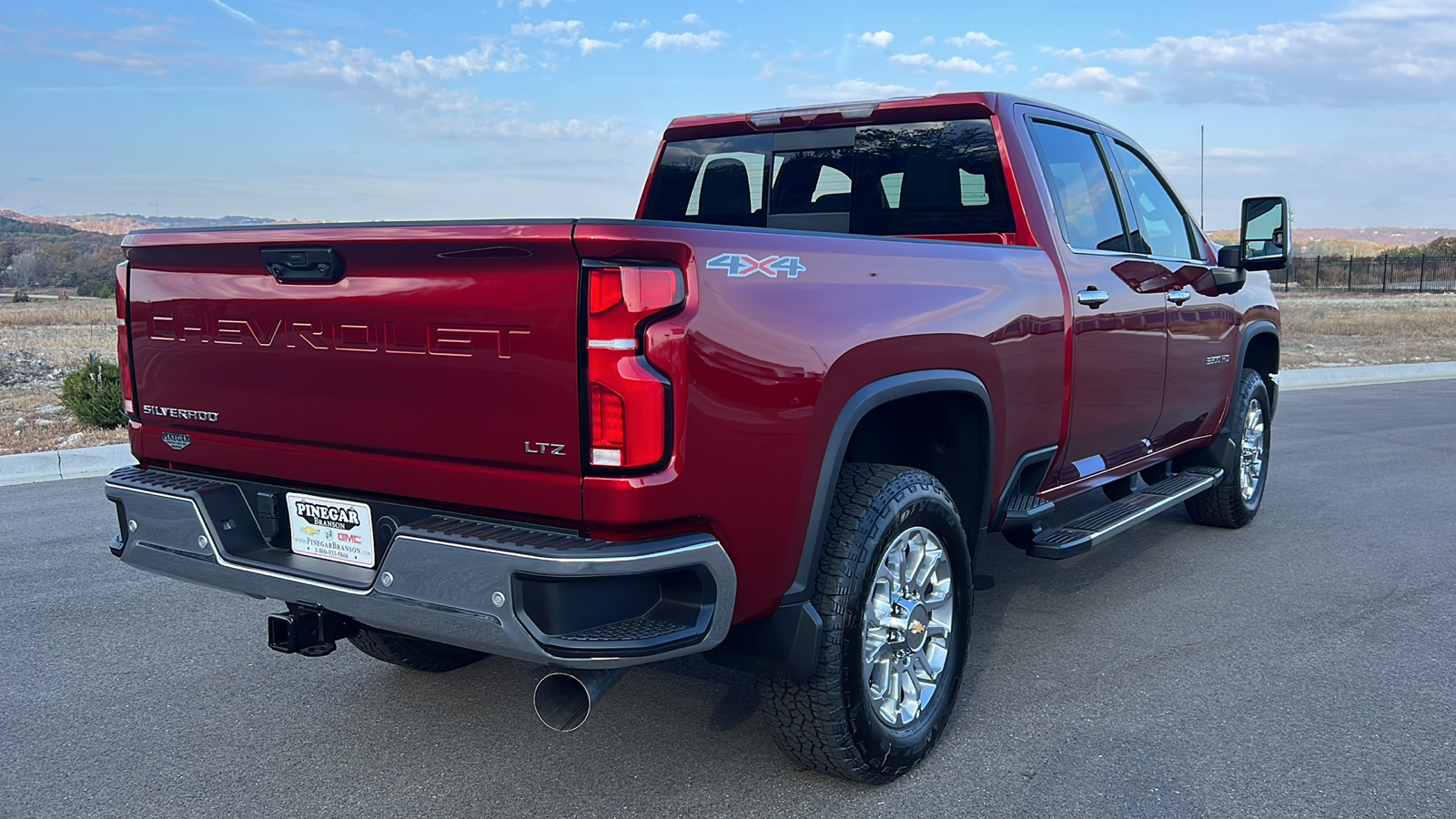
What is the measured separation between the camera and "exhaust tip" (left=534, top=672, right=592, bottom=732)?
275 centimetres

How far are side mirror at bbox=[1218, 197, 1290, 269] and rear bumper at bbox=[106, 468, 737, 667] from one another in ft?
13.4

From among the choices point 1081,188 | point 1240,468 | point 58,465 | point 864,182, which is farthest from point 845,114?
point 58,465

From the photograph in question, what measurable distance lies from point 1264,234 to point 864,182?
236 centimetres

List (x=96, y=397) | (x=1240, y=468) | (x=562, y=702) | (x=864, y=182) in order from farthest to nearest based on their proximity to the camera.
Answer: (x=96, y=397) < (x=1240, y=468) < (x=864, y=182) < (x=562, y=702)

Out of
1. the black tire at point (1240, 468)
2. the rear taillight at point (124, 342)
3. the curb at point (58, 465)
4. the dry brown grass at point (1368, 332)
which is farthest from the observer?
the dry brown grass at point (1368, 332)

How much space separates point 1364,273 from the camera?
51781 mm

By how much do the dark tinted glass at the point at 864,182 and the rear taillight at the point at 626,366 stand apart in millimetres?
2205

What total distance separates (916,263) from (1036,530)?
1.54 m

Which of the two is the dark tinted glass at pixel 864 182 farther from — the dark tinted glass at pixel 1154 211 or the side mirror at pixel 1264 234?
the side mirror at pixel 1264 234

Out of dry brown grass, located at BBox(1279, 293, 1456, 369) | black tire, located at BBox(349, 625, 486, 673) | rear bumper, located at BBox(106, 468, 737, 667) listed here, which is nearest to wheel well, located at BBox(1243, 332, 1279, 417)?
black tire, located at BBox(349, 625, 486, 673)

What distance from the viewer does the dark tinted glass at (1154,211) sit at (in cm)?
533

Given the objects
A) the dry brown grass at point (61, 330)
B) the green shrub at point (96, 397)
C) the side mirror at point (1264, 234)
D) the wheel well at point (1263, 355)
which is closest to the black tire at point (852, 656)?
the side mirror at point (1264, 234)

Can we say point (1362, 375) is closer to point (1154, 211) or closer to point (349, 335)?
point (1154, 211)

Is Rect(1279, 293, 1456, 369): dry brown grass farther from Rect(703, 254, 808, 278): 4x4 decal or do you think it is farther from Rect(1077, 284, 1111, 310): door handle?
Rect(703, 254, 808, 278): 4x4 decal
